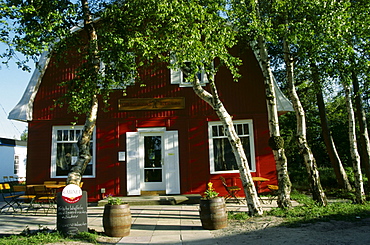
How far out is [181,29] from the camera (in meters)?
7.18

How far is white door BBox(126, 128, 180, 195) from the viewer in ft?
36.1

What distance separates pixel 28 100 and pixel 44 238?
6.89m

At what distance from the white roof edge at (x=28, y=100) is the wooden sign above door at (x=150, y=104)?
9.93ft

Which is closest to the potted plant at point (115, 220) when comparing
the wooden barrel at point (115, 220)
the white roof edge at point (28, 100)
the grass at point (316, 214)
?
the wooden barrel at point (115, 220)

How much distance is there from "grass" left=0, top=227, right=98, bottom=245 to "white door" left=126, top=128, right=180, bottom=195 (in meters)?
4.73

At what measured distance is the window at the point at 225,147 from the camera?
1123 cm

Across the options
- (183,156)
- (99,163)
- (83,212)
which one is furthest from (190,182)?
(83,212)

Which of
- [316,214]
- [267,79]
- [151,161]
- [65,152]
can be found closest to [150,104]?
[151,161]

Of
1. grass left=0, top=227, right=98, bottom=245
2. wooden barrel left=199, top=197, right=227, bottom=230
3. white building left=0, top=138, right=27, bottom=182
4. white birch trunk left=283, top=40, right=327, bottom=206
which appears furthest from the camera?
white building left=0, top=138, right=27, bottom=182

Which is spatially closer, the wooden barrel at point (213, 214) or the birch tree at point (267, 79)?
the wooden barrel at point (213, 214)

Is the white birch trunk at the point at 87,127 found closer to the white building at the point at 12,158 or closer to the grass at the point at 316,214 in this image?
the grass at the point at 316,214

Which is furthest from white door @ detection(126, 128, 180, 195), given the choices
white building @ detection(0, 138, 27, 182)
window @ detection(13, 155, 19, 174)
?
window @ detection(13, 155, 19, 174)

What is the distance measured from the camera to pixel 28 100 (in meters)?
11.2

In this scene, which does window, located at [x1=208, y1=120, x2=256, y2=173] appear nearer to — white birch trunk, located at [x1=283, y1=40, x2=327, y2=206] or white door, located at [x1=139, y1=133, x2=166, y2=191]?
white door, located at [x1=139, y1=133, x2=166, y2=191]
